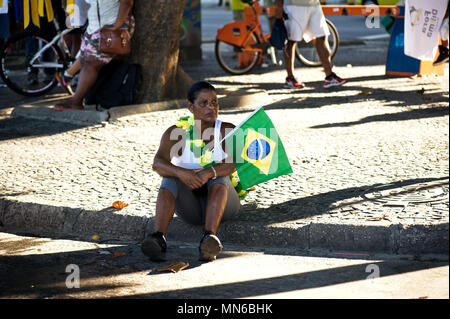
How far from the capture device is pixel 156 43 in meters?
10.0

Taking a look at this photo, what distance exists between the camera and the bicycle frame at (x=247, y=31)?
13023 millimetres

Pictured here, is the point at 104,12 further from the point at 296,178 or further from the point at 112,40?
the point at 296,178

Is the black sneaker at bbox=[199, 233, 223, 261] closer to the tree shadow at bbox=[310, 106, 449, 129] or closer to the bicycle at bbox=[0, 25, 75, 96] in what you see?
the tree shadow at bbox=[310, 106, 449, 129]

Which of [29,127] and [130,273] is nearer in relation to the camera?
[130,273]

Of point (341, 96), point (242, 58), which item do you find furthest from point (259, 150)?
point (242, 58)

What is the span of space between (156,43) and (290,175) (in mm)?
3706

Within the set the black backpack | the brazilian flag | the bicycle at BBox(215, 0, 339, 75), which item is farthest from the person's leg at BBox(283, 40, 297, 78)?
the brazilian flag

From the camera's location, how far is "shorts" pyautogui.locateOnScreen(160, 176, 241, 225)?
220 inches

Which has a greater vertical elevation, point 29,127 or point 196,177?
point 196,177

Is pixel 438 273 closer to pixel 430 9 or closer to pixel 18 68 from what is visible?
pixel 430 9

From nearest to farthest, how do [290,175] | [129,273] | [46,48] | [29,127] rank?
[129,273] < [290,175] < [29,127] < [46,48]

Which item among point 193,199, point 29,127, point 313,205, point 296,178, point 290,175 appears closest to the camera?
point 193,199

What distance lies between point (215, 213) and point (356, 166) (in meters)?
2.01

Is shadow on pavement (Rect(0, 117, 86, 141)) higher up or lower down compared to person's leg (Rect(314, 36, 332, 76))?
lower down
